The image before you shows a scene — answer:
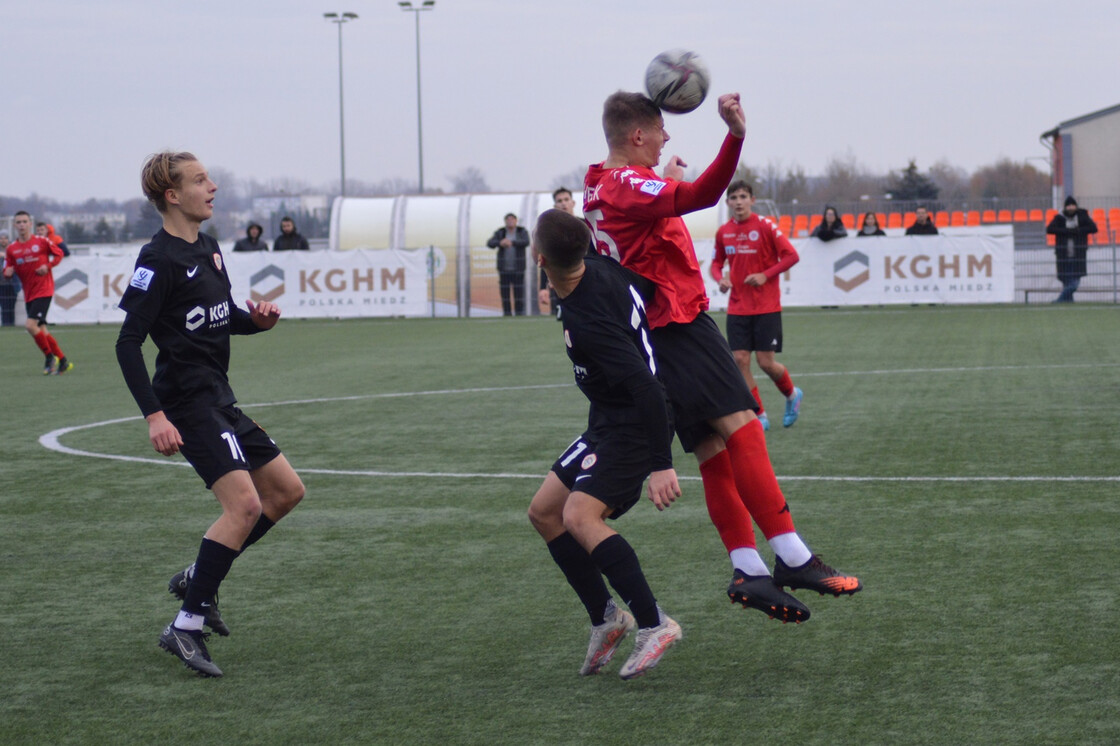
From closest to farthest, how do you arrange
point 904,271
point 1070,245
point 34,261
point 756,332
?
point 756,332 → point 34,261 → point 904,271 → point 1070,245

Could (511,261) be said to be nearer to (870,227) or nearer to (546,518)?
(870,227)

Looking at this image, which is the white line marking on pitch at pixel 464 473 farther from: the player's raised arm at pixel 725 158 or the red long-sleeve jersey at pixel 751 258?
the player's raised arm at pixel 725 158

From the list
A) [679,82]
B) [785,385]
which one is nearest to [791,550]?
[679,82]

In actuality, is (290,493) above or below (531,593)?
above

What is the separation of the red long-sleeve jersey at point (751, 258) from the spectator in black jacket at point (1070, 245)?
56.7ft

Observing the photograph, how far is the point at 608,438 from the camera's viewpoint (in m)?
4.33

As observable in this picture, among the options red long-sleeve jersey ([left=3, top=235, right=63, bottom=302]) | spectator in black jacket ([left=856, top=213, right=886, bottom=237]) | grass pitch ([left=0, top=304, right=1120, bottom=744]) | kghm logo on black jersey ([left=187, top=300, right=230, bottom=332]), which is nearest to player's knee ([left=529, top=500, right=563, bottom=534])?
grass pitch ([left=0, top=304, right=1120, bottom=744])

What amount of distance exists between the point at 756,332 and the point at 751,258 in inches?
23.4

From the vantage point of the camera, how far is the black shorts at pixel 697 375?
4.67 meters

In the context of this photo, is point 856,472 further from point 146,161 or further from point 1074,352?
point 1074,352

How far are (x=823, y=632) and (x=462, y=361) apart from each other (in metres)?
12.7

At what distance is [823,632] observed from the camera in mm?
4742

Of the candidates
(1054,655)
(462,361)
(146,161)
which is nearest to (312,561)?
(146,161)

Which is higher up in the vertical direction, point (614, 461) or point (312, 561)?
point (614, 461)
